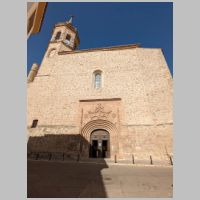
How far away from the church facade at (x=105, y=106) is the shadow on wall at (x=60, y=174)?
0.24 feet

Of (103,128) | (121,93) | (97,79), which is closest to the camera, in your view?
A: (103,128)

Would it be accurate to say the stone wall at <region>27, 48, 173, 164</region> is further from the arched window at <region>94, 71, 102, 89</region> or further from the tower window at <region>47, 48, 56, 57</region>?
the tower window at <region>47, 48, 56, 57</region>

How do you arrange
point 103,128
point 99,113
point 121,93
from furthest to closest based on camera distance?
point 121,93
point 99,113
point 103,128

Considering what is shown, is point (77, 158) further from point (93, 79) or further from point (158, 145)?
point (93, 79)

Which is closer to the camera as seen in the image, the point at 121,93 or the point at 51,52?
the point at 121,93

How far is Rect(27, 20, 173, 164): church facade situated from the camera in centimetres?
1280

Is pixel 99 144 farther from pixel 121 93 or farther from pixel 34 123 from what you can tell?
pixel 34 123

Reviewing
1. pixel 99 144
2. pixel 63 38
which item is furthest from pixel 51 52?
pixel 99 144

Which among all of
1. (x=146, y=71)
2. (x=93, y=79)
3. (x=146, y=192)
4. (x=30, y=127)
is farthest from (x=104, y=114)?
(x=146, y=192)

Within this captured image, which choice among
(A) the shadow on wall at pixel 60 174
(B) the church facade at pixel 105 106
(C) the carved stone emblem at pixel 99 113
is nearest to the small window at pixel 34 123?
(B) the church facade at pixel 105 106

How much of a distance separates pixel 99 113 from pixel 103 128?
118 cm

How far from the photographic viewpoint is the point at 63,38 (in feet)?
66.5

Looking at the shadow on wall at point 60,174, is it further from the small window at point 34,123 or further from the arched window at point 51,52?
the arched window at point 51,52

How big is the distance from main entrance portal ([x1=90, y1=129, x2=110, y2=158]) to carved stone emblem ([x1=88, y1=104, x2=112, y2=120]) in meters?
1.00
